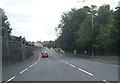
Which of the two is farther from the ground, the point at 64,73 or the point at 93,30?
the point at 93,30

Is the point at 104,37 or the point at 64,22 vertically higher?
the point at 64,22

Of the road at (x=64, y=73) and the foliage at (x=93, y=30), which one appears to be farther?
the foliage at (x=93, y=30)

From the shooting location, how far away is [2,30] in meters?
33.0

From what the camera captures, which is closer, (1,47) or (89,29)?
(1,47)

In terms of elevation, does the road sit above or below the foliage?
below

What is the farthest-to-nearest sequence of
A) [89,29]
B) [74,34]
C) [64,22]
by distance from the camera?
[64,22], [74,34], [89,29]

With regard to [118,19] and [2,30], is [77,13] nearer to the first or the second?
[118,19]

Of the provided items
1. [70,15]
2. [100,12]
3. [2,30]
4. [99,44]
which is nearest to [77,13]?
[70,15]

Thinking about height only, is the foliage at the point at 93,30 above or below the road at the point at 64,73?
above

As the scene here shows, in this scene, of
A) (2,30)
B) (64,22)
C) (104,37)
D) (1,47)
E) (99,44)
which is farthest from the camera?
(64,22)

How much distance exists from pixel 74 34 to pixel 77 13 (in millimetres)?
6601

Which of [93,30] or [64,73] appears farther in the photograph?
[93,30]

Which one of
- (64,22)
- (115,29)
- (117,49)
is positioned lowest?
(117,49)

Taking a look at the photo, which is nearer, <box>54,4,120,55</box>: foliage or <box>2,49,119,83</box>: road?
<box>2,49,119,83</box>: road
